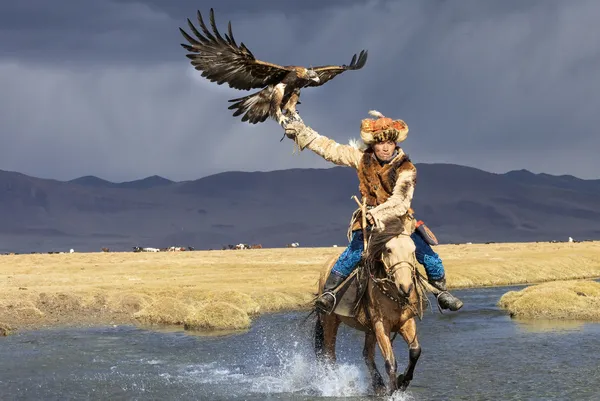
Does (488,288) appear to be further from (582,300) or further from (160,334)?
(160,334)

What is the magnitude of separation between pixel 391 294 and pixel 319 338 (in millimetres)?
4062

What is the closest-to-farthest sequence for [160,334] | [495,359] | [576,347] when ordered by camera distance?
[495,359] < [576,347] < [160,334]

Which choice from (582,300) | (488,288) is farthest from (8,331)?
(488,288)

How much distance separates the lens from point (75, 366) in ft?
72.7

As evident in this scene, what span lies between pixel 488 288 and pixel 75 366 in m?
32.5

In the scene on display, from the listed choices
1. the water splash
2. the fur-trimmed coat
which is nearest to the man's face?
the fur-trimmed coat

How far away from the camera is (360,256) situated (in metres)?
14.7

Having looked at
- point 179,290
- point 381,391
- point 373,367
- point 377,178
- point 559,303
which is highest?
point 377,178

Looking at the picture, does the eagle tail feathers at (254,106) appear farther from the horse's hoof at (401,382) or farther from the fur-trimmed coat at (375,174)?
the horse's hoof at (401,382)

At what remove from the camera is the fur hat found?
14445 millimetres

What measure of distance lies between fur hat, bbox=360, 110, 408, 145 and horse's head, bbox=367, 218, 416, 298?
5.58 feet

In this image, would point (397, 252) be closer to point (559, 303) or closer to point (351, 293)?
point (351, 293)

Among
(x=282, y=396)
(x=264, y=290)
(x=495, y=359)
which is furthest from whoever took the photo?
(x=264, y=290)

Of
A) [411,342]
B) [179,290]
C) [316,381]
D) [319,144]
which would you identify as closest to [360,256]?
[411,342]
